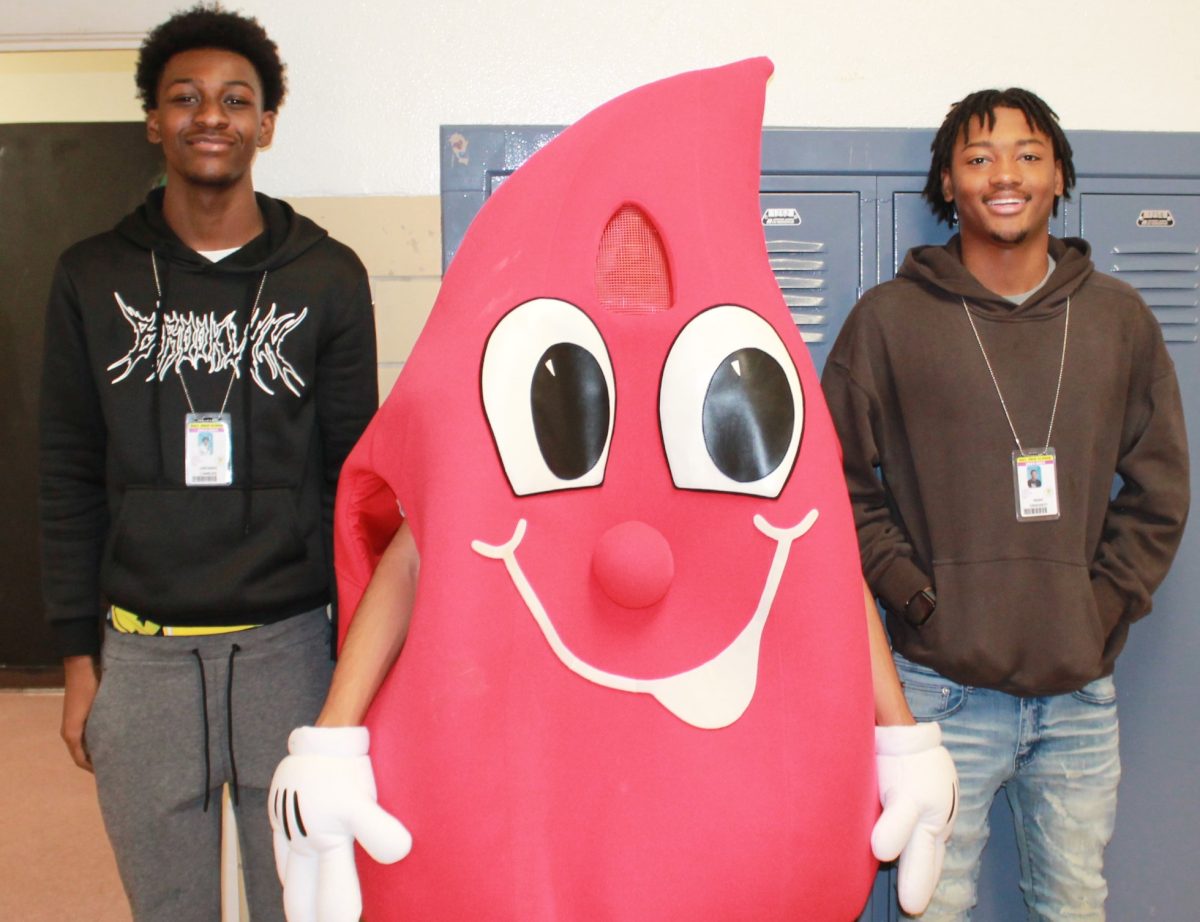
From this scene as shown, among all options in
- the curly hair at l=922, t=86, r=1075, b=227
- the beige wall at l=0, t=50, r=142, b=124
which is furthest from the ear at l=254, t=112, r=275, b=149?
the beige wall at l=0, t=50, r=142, b=124

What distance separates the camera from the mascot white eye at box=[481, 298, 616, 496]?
3.59ft

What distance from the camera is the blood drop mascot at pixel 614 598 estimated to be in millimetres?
1061

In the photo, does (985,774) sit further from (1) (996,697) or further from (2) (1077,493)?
(2) (1077,493)

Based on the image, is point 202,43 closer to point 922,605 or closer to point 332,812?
point 332,812

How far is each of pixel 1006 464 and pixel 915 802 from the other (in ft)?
2.07

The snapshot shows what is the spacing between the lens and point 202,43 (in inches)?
62.8

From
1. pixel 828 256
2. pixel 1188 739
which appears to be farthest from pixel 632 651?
pixel 1188 739

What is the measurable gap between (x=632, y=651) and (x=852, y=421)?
0.70 m

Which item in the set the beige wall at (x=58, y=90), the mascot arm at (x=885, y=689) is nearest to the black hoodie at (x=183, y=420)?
the mascot arm at (x=885, y=689)

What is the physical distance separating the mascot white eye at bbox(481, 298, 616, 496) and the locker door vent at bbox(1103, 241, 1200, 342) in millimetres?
1263

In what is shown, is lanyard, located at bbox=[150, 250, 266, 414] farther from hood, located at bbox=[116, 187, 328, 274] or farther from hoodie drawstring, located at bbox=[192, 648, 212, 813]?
hoodie drawstring, located at bbox=[192, 648, 212, 813]

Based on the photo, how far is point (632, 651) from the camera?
3.61ft

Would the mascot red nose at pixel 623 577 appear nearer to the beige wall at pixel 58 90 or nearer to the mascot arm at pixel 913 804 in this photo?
the mascot arm at pixel 913 804

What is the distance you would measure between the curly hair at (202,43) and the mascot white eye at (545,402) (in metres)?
0.83
